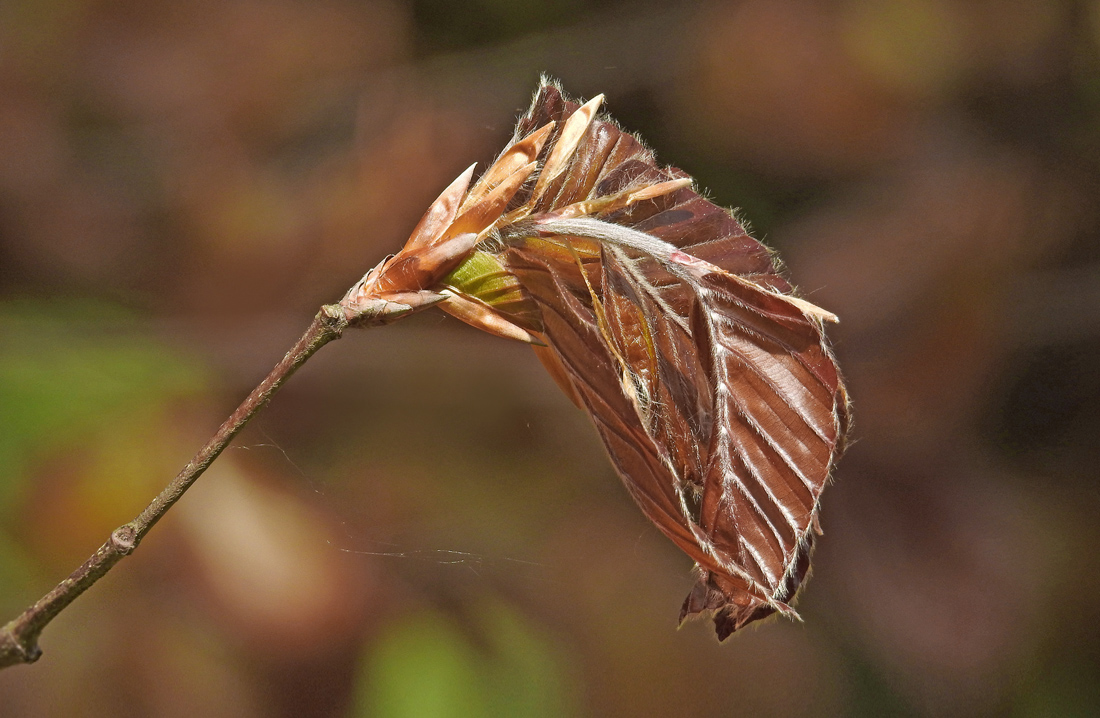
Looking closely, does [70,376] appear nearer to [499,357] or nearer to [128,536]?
[499,357]

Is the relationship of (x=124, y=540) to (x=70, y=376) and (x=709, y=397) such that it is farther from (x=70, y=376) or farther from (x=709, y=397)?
(x=70, y=376)

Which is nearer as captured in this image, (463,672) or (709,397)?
(709,397)

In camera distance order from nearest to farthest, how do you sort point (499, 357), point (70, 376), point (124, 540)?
point (124, 540) < point (70, 376) < point (499, 357)

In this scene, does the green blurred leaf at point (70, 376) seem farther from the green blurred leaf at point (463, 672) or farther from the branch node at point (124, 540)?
the branch node at point (124, 540)

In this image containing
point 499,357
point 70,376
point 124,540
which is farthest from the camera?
point 499,357

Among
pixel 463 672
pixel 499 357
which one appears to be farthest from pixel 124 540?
pixel 499 357

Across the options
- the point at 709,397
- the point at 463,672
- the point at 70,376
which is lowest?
the point at 463,672

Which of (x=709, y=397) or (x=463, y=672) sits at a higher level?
(x=709, y=397)
